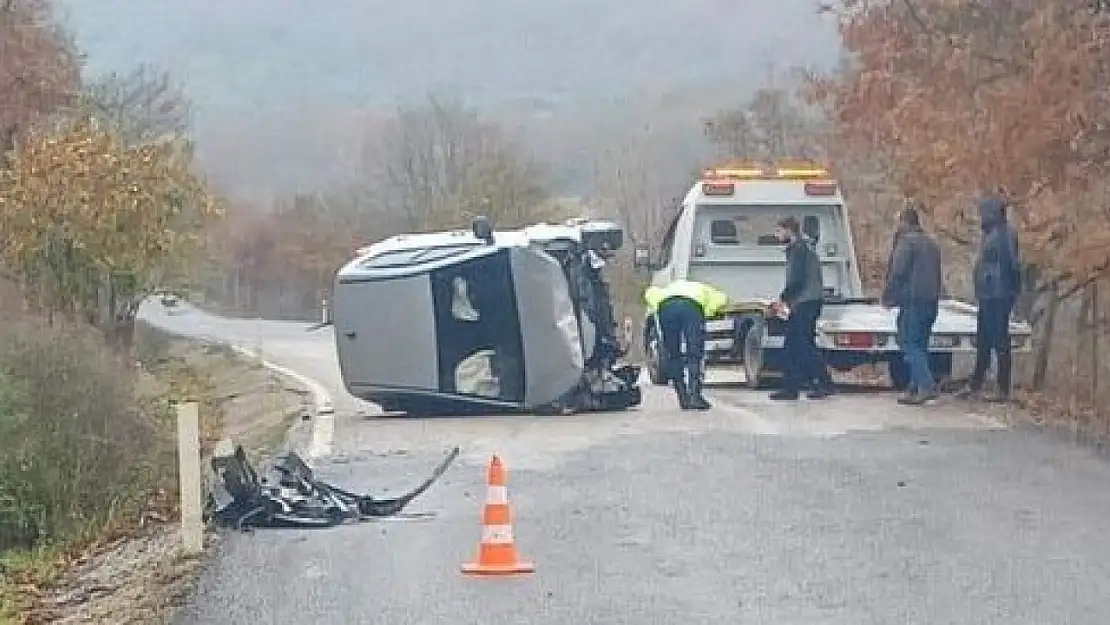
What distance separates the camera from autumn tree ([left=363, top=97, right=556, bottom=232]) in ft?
202

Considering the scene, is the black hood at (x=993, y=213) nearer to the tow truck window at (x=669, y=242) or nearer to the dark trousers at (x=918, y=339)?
the dark trousers at (x=918, y=339)

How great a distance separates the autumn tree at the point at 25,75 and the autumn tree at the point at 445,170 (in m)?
27.1

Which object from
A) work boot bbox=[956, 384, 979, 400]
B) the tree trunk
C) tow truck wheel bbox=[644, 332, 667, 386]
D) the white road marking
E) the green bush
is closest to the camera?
the green bush

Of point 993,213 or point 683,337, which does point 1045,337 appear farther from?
point 683,337

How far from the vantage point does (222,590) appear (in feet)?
30.0

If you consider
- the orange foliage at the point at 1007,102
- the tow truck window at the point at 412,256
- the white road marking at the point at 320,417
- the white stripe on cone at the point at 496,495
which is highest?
the orange foliage at the point at 1007,102

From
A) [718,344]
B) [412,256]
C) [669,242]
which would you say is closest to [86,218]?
[669,242]

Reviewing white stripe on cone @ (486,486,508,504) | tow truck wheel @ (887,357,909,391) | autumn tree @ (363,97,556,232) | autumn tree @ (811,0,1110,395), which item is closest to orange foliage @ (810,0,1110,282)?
autumn tree @ (811,0,1110,395)

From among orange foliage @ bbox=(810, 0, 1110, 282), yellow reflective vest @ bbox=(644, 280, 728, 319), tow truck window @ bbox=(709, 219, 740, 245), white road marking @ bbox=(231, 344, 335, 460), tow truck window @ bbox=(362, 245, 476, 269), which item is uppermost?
orange foliage @ bbox=(810, 0, 1110, 282)

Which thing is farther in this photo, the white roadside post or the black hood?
the black hood

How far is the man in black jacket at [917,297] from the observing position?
17.1 m

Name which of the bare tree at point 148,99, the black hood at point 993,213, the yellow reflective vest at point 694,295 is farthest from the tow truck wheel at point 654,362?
the bare tree at point 148,99

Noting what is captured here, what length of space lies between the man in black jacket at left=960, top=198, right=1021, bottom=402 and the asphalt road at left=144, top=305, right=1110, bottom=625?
1616 mm

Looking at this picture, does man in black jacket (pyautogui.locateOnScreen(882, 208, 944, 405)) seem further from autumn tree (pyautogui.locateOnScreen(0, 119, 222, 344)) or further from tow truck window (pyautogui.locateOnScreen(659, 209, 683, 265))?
autumn tree (pyautogui.locateOnScreen(0, 119, 222, 344))
